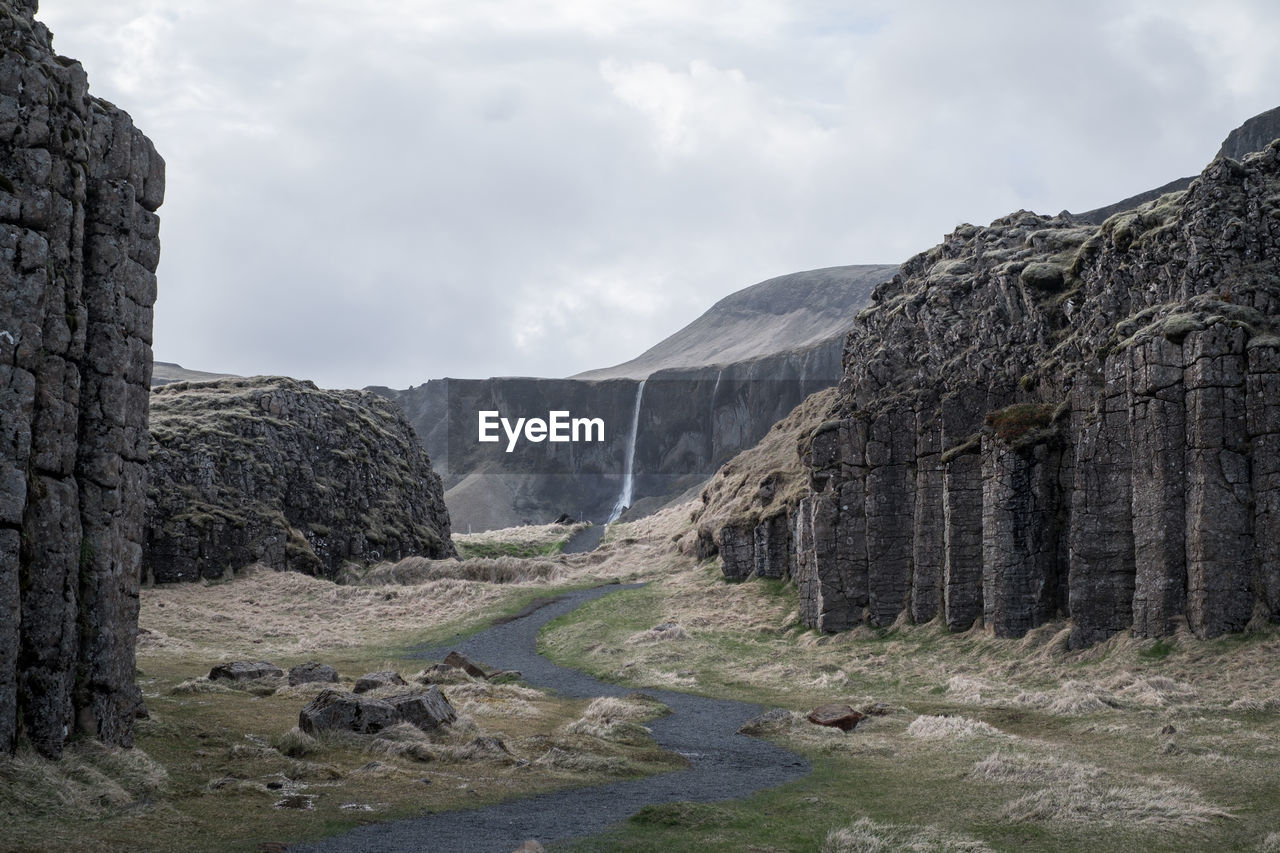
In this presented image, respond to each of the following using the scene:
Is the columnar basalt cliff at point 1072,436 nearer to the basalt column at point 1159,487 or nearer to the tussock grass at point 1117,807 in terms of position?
the basalt column at point 1159,487

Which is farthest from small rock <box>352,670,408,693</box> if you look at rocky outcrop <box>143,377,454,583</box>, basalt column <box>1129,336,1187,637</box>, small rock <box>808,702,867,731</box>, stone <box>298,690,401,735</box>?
rocky outcrop <box>143,377,454,583</box>

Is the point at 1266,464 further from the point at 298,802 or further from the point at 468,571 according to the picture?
the point at 468,571

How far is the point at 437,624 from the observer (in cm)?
8081

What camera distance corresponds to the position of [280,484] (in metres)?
108

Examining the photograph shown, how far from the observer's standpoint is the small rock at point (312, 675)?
155ft

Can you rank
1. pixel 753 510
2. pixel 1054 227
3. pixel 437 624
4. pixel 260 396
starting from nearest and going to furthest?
pixel 1054 227
pixel 437 624
pixel 753 510
pixel 260 396

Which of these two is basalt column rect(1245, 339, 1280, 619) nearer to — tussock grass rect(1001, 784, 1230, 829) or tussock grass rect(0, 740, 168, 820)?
tussock grass rect(1001, 784, 1230, 829)

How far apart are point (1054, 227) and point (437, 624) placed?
4920 centimetres

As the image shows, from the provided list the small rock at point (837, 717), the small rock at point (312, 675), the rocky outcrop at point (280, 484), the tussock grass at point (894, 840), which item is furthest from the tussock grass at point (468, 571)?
the tussock grass at point (894, 840)

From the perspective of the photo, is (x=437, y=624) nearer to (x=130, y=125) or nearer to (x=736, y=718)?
(x=736, y=718)

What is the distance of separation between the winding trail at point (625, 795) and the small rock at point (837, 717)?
2.90m

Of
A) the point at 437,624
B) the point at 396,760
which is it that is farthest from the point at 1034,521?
the point at 437,624

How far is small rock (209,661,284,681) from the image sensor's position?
155ft

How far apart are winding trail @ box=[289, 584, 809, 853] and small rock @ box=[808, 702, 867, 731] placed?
9.52ft
